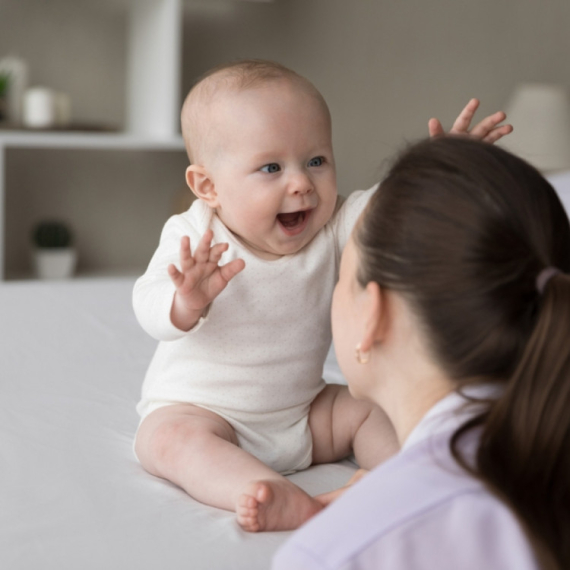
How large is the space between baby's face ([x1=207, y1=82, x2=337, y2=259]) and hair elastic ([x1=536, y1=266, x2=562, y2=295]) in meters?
0.44

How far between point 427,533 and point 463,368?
0.15 m

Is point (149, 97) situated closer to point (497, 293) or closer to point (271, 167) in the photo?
point (271, 167)

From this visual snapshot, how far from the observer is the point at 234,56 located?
11.2 feet

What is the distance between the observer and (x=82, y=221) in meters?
3.31

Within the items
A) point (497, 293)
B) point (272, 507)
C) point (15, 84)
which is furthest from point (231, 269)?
point (15, 84)

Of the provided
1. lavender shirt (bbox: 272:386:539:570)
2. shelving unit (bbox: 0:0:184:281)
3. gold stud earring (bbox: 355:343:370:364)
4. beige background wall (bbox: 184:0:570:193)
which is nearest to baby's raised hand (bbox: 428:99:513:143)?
gold stud earring (bbox: 355:343:370:364)

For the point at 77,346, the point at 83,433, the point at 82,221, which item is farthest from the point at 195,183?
the point at 82,221

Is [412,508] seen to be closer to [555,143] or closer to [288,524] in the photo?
[288,524]

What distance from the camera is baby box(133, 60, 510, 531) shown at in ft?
3.31

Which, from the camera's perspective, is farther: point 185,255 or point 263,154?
point 263,154

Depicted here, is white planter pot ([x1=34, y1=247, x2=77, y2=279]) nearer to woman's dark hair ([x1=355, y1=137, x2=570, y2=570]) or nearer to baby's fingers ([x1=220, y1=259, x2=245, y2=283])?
baby's fingers ([x1=220, y1=259, x2=245, y2=283])

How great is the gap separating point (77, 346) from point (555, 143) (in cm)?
145

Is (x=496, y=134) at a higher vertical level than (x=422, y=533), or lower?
higher

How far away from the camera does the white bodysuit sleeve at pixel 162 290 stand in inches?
37.9
